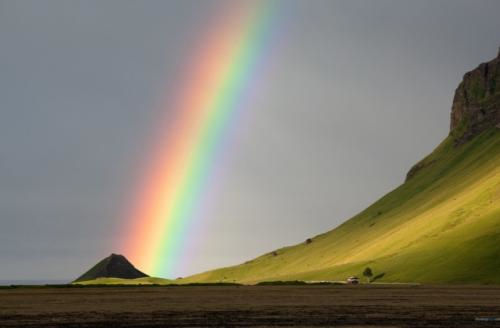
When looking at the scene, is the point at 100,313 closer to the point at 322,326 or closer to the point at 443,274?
the point at 322,326

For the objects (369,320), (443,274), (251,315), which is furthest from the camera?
(443,274)

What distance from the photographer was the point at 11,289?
145 metres

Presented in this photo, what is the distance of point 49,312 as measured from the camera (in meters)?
73.2

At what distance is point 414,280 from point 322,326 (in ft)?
492

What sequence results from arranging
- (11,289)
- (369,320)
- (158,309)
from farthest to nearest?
(11,289), (158,309), (369,320)

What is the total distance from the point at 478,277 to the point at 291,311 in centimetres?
12123

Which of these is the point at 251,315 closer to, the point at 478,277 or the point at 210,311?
the point at 210,311

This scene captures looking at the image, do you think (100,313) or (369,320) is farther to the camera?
(100,313)

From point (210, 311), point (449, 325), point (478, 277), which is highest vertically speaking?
point (478, 277)

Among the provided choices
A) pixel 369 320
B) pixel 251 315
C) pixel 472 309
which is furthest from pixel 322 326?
pixel 472 309

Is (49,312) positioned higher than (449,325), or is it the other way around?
(49,312)

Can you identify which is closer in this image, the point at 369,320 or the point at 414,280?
the point at 369,320

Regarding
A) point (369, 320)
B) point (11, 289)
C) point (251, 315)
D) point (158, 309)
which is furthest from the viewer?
point (11, 289)

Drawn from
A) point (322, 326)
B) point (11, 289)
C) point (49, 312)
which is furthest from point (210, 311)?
point (11, 289)
